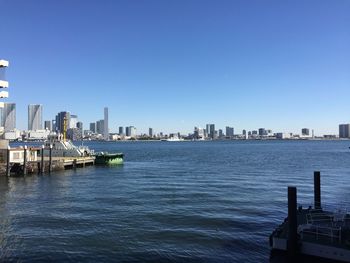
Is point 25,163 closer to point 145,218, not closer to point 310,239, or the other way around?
point 145,218

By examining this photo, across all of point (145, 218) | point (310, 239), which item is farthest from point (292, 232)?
point (145, 218)

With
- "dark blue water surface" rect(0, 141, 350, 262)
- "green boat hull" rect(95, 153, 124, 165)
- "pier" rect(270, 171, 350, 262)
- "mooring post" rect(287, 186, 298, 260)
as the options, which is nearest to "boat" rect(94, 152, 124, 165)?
"green boat hull" rect(95, 153, 124, 165)

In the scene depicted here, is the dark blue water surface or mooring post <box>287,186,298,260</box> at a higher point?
mooring post <box>287,186,298,260</box>

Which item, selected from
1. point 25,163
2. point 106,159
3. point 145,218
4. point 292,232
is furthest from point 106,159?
point 292,232

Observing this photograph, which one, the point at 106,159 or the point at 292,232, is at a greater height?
the point at 106,159

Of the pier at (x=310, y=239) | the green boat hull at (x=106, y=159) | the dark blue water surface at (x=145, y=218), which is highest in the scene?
the green boat hull at (x=106, y=159)

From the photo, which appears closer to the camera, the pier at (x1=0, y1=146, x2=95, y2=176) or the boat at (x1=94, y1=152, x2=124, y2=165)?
the pier at (x1=0, y1=146, x2=95, y2=176)

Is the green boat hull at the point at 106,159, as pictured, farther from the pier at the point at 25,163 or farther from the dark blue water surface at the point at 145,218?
the dark blue water surface at the point at 145,218

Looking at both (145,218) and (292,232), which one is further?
(145,218)

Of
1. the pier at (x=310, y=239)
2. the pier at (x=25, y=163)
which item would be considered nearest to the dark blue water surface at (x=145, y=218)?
the pier at (x=310, y=239)

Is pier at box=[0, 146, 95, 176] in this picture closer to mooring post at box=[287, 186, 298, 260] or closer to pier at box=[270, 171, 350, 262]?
pier at box=[270, 171, 350, 262]

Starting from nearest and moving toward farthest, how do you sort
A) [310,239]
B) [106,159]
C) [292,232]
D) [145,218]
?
[292,232], [310,239], [145,218], [106,159]

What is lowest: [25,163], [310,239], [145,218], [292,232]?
[145,218]

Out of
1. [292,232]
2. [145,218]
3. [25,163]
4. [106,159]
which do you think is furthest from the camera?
[106,159]
